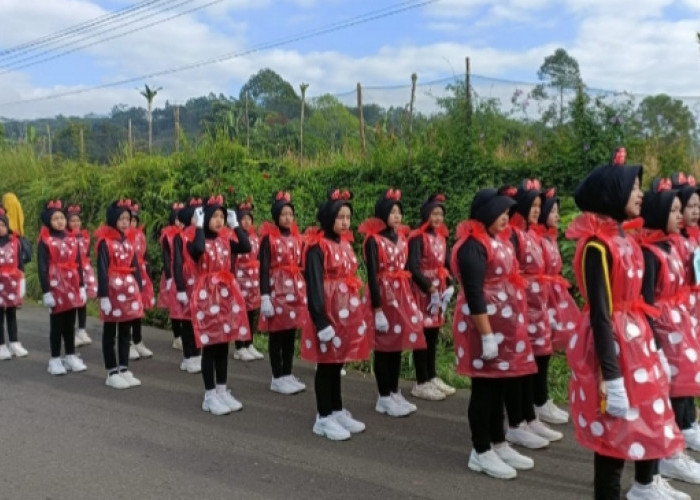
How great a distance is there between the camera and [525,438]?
5445 mm

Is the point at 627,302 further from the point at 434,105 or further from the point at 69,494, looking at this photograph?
the point at 434,105

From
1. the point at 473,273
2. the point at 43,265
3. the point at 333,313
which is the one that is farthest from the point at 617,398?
the point at 43,265

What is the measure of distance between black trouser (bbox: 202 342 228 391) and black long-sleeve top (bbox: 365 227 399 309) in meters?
1.48

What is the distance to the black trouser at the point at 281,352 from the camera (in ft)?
24.6

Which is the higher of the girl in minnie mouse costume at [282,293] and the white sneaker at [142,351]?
the girl in minnie mouse costume at [282,293]

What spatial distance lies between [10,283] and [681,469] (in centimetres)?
788

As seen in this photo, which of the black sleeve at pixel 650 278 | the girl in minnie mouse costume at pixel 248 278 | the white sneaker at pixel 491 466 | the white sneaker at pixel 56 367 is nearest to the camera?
the black sleeve at pixel 650 278

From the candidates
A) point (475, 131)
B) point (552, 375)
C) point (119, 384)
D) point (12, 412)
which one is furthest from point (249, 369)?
point (475, 131)

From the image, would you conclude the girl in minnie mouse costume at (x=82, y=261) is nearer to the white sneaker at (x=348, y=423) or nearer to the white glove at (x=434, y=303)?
the white sneaker at (x=348, y=423)

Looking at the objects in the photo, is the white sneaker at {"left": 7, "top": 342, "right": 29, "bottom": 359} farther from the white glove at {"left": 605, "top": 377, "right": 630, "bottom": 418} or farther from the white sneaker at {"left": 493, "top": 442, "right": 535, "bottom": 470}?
the white glove at {"left": 605, "top": 377, "right": 630, "bottom": 418}

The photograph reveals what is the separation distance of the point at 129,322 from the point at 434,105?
5856 millimetres

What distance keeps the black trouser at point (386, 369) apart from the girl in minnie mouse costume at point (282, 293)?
3.84 feet

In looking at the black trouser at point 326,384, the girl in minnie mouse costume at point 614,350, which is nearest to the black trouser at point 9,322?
the black trouser at point 326,384

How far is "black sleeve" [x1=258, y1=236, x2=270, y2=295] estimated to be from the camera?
23.6ft
